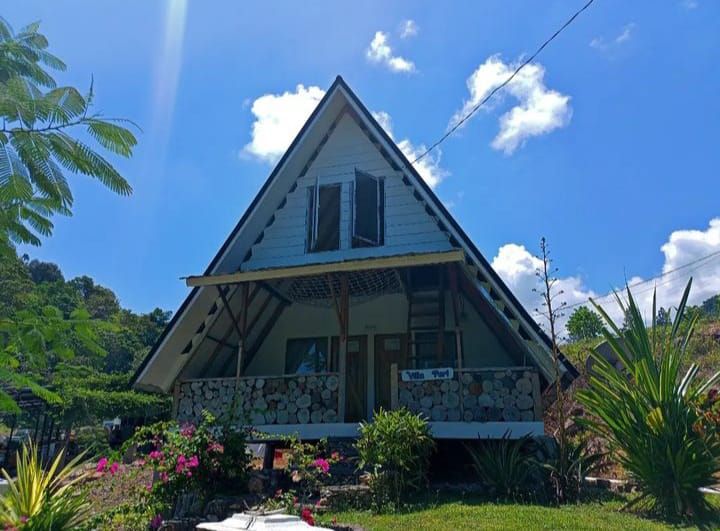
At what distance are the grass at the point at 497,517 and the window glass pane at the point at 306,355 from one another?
6150 millimetres

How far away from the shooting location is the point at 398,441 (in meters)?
7.45

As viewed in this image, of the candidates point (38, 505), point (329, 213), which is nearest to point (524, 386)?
point (329, 213)

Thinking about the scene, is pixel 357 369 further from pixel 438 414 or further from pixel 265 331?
pixel 438 414

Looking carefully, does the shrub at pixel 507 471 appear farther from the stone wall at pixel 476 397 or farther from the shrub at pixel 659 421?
the shrub at pixel 659 421

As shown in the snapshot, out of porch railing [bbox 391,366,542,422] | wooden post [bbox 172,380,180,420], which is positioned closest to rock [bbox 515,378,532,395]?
porch railing [bbox 391,366,542,422]

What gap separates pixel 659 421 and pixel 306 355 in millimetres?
8619

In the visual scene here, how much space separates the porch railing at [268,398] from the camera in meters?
10.1

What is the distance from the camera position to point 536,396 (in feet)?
30.2

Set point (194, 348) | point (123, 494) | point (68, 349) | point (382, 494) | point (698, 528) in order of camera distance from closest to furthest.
Result: 1. point (68, 349)
2. point (698, 528)
3. point (382, 494)
4. point (123, 494)
5. point (194, 348)

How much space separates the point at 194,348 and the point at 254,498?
4.82 meters

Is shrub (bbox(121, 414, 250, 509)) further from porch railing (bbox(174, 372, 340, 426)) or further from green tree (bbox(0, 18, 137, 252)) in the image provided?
green tree (bbox(0, 18, 137, 252))

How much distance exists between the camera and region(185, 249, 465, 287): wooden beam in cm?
934

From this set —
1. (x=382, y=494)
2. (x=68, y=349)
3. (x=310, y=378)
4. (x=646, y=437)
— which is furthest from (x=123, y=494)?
(x=646, y=437)

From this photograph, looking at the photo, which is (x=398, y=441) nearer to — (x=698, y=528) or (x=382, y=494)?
(x=382, y=494)
